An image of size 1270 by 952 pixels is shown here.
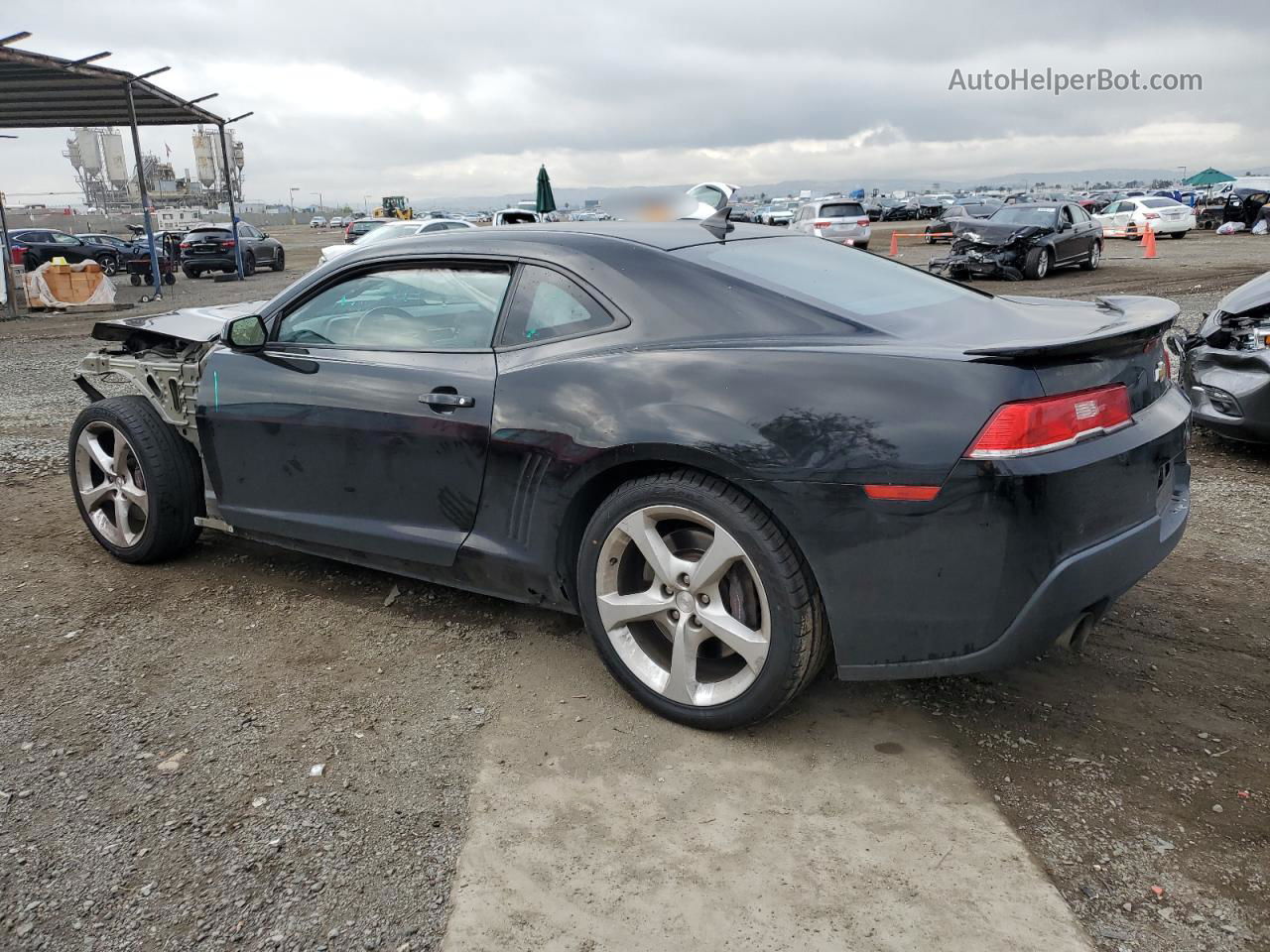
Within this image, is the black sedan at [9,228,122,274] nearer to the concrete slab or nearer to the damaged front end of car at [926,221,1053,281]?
the damaged front end of car at [926,221,1053,281]

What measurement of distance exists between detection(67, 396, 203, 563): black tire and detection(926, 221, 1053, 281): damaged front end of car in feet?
50.9

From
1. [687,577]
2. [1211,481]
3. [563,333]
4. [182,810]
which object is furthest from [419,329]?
[1211,481]

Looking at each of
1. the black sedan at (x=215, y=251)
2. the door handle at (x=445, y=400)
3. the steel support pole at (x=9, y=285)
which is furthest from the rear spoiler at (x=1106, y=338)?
the black sedan at (x=215, y=251)

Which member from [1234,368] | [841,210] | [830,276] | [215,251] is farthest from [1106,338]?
[215,251]

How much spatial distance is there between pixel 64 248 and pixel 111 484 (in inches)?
1059

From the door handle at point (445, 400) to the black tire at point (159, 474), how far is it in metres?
1.57

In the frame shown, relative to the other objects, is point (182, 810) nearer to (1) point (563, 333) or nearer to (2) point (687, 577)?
Answer: (2) point (687, 577)

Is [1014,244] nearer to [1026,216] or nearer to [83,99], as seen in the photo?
[1026,216]

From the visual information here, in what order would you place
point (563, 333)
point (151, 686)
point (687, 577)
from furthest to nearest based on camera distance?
point (151, 686) → point (563, 333) → point (687, 577)

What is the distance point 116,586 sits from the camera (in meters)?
4.16

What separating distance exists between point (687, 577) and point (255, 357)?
210cm

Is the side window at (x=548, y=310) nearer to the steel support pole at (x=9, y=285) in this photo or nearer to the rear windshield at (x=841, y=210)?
the steel support pole at (x=9, y=285)

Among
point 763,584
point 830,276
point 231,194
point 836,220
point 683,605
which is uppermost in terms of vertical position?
point 231,194

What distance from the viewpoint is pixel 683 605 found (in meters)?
2.78
